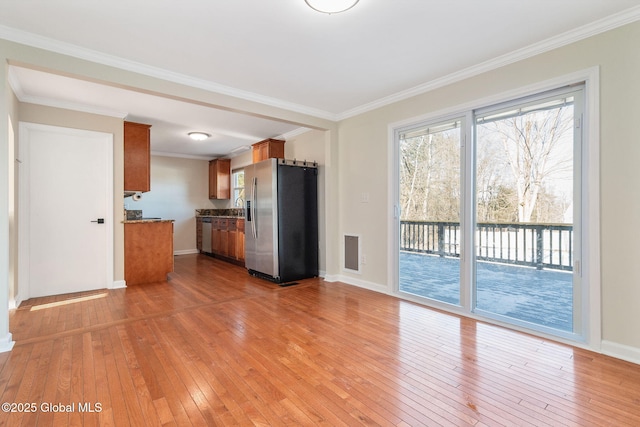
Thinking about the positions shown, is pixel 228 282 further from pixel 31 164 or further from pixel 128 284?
pixel 31 164

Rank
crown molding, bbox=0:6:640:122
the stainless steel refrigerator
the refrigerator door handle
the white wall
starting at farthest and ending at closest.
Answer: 1. the white wall
2. the refrigerator door handle
3. the stainless steel refrigerator
4. crown molding, bbox=0:6:640:122

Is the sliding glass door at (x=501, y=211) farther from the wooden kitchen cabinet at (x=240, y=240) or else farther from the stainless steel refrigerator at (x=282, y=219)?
the wooden kitchen cabinet at (x=240, y=240)

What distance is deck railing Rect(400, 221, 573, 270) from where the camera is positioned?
2611 millimetres

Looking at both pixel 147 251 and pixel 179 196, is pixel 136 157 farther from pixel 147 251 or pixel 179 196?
pixel 179 196

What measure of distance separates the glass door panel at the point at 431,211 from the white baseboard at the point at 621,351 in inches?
46.8

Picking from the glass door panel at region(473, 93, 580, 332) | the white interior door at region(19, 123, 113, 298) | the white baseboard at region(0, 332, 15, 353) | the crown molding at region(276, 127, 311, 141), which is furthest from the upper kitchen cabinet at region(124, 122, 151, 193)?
the glass door panel at region(473, 93, 580, 332)

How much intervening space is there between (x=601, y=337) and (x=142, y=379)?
327cm

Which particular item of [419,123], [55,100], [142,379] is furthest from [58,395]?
[419,123]

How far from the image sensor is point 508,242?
2.91 metres

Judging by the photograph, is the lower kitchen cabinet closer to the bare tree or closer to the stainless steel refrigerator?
the stainless steel refrigerator

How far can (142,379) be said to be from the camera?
1.95 metres

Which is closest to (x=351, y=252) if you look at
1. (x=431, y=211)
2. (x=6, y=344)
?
(x=431, y=211)

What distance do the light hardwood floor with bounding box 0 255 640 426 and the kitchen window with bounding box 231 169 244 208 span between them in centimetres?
447

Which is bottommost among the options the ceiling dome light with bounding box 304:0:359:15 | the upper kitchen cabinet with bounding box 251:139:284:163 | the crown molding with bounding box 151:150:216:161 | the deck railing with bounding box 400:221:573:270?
the deck railing with bounding box 400:221:573:270
